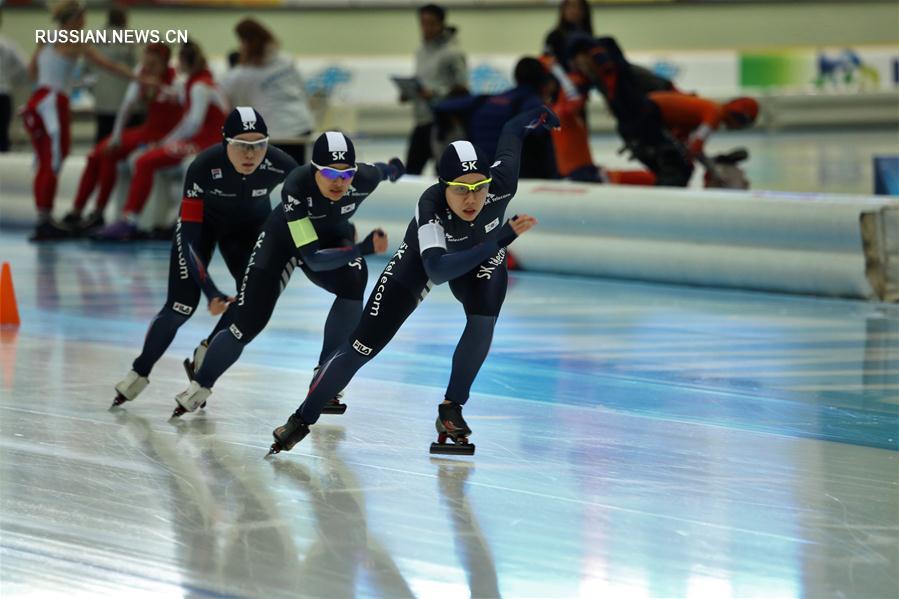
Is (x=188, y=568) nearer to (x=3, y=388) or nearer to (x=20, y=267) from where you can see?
(x=3, y=388)

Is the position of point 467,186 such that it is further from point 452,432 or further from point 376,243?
point 452,432

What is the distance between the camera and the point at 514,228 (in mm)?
5141

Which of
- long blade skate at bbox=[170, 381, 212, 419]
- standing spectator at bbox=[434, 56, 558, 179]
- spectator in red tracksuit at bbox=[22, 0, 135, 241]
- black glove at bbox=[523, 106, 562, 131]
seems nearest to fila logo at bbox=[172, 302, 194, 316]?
long blade skate at bbox=[170, 381, 212, 419]

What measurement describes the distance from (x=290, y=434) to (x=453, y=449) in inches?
24.7

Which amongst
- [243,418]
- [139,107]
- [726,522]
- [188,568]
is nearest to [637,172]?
[139,107]

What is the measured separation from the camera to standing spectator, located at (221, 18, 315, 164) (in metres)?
12.6

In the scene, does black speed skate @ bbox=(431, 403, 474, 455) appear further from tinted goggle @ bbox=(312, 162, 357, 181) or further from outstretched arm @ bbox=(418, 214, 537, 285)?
tinted goggle @ bbox=(312, 162, 357, 181)

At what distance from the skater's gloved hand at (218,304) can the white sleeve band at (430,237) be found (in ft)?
3.33

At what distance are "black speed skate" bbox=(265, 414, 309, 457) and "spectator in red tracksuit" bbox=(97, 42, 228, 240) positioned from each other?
25.3ft

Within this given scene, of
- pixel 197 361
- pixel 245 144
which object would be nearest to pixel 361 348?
pixel 245 144

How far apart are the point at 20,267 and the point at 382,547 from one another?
774cm

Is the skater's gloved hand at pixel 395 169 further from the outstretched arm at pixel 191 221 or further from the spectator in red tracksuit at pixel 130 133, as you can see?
the spectator in red tracksuit at pixel 130 133

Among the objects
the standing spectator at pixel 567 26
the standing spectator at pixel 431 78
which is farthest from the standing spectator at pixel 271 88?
the standing spectator at pixel 567 26

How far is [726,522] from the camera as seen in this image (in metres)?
4.64
